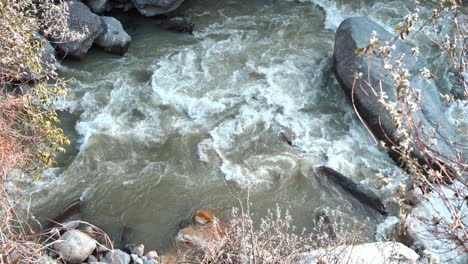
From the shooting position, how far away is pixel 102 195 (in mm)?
6184

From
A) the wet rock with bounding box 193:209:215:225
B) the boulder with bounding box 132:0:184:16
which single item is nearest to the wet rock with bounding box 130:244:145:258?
the wet rock with bounding box 193:209:215:225

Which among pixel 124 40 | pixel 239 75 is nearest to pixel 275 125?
pixel 239 75

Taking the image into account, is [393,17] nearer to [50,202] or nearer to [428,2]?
[428,2]

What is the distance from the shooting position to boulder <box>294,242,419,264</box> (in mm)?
4056

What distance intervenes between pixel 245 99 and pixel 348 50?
172 cm

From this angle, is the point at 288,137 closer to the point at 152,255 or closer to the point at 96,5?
the point at 152,255

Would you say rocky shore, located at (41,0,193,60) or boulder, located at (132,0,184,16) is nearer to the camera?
rocky shore, located at (41,0,193,60)

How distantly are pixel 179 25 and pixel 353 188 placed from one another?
4470 mm

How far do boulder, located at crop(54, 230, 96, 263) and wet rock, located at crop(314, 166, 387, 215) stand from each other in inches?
115

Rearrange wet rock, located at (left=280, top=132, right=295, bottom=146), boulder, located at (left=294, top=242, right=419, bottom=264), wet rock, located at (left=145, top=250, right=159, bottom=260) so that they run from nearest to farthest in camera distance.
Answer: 1. boulder, located at (left=294, top=242, right=419, bottom=264)
2. wet rock, located at (left=145, top=250, right=159, bottom=260)
3. wet rock, located at (left=280, top=132, right=295, bottom=146)

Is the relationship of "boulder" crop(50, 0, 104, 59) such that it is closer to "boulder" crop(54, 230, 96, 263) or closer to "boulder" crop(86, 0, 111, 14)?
"boulder" crop(86, 0, 111, 14)

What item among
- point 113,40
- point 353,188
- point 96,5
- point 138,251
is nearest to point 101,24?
point 113,40

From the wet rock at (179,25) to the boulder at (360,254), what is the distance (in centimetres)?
538

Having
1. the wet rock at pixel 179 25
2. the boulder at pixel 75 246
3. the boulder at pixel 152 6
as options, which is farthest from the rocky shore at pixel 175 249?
the boulder at pixel 152 6
